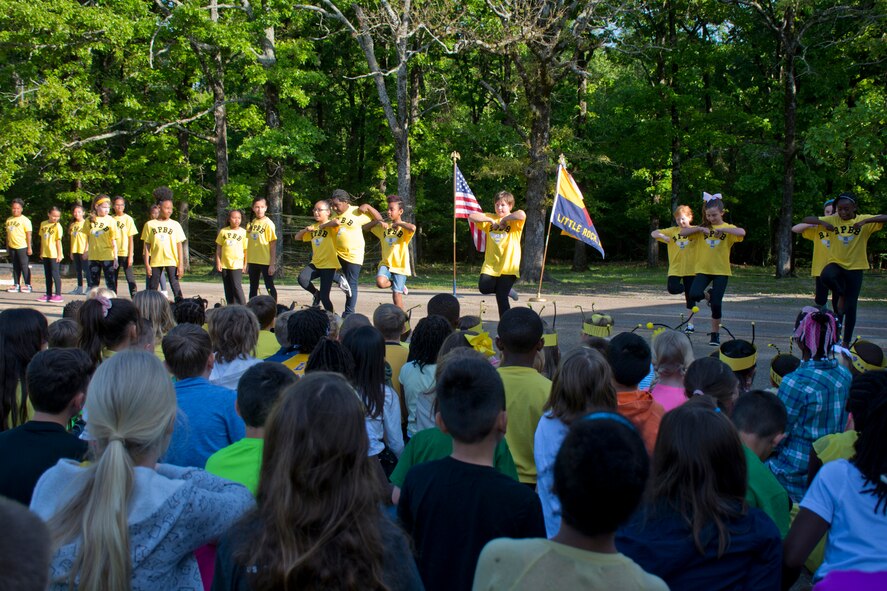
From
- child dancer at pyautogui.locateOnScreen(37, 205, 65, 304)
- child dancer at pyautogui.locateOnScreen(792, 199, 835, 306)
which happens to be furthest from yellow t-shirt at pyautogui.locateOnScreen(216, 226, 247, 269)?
child dancer at pyautogui.locateOnScreen(792, 199, 835, 306)

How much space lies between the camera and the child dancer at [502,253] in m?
11.6

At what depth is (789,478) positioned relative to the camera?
452cm

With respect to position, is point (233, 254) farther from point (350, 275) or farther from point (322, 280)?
point (350, 275)

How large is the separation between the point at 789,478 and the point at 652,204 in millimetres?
31837

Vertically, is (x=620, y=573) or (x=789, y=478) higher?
(x=620, y=573)

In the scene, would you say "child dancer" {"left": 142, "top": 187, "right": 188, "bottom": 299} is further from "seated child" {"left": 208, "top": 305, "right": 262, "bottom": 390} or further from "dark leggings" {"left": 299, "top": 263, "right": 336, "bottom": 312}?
"seated child" {"left": 208, "top": 305, "right": 262, "bottom": 390}

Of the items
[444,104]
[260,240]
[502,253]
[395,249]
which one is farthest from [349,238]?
[444,104]

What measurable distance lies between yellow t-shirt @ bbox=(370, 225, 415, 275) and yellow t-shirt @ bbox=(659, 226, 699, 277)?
415 centimetres

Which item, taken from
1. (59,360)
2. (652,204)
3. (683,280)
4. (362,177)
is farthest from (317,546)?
(362,177)

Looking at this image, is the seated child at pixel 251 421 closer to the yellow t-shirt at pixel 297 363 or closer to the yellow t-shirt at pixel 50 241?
the yellow t-shirt at pixel 297 363

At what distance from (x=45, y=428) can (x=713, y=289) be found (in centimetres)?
992

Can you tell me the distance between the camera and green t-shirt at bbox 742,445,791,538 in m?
3.16

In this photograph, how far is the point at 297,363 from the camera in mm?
5023

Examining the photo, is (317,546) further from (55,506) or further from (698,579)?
(698,579)
